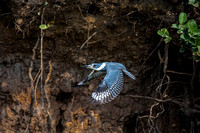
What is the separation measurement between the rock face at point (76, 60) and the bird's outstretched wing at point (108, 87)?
1.16ft

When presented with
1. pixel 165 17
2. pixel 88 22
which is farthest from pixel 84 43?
pixel 165 17

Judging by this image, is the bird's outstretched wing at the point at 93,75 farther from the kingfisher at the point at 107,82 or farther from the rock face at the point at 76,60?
the rock face at the point at 76,60

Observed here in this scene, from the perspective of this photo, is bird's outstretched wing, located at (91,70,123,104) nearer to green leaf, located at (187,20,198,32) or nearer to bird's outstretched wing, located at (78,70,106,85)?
bird's outstretched wing, located at (78,70,106,85)

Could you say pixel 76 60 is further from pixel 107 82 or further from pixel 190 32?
pixel 190 32

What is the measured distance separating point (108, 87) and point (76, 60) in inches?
20.3

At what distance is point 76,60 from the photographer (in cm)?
244

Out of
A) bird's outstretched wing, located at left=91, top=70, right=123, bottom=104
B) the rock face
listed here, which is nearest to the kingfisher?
bird's outstretched wing, located at left=91, top=70, right=123, bottom=104

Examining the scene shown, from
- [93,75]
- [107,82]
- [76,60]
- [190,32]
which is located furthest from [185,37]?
[76,60]

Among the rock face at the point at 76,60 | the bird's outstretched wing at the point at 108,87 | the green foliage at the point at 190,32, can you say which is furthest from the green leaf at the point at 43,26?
the green foliage at the point at 190,32

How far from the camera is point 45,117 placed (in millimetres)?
2438

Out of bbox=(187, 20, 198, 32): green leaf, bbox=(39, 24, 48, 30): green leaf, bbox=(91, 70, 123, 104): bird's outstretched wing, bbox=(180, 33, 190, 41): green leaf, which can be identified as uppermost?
bbox=(187, 20, 198, 32): green leaf

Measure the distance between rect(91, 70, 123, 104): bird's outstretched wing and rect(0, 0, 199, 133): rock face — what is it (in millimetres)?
354

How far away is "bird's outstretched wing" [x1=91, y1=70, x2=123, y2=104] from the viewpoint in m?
2.08

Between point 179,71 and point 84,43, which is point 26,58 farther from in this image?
point 179,71
